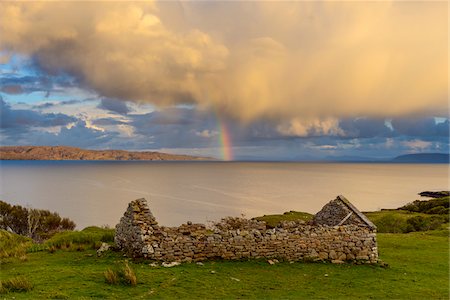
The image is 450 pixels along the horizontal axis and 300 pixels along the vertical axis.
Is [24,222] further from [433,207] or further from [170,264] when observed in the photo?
[433,207]

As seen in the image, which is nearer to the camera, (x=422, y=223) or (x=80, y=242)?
(x=80, y=242)

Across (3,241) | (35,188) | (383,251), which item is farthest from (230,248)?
(35,188)

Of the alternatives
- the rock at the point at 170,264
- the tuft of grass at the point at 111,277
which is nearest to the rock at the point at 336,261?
the rock at the point at 170,264

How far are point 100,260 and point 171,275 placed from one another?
14.8 feet

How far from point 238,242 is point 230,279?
298 cm

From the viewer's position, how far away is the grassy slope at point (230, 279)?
12383 millimetres

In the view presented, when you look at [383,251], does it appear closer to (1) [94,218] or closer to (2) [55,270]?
(2) [55,270]

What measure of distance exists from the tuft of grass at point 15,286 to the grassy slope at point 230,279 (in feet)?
1.06

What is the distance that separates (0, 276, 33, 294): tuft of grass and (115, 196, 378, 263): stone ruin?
4.94 m

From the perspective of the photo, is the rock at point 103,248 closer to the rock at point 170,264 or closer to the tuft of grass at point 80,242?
the tuft of grass at point 80,242

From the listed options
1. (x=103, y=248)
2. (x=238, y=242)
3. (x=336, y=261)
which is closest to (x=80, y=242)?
(x=103, y=248)

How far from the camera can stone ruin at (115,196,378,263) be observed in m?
16.4

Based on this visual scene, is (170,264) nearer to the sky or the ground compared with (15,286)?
nearer to the ground

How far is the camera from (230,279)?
14047 millimetres
